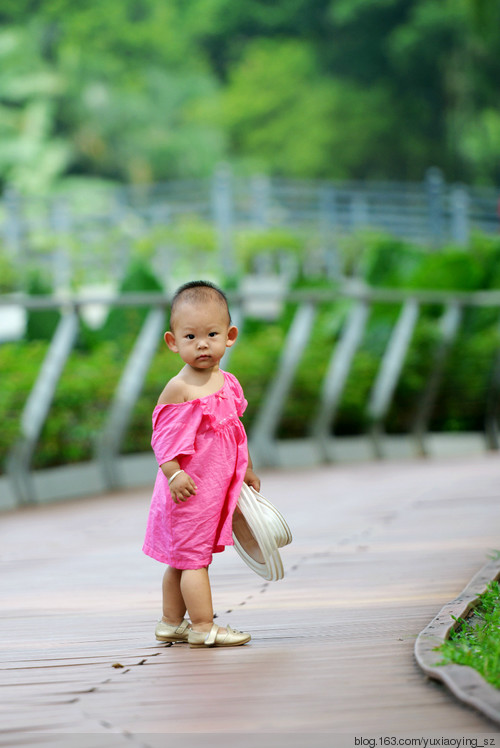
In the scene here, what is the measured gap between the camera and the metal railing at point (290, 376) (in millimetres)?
7566

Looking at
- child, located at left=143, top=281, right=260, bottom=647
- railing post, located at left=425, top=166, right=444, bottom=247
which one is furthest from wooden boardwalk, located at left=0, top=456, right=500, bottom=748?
railing post, located at left=425, top=166, right=444, bottom=247

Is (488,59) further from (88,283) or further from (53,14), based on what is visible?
(88,283)

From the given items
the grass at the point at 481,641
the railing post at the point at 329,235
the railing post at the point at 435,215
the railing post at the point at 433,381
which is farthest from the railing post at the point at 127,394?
the railing post at the point at 435,215

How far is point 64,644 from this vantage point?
3.44 meters

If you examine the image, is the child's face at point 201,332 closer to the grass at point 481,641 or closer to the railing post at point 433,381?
the grass at point 481,641

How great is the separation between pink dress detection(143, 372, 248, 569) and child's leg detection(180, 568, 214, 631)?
0.09 ft

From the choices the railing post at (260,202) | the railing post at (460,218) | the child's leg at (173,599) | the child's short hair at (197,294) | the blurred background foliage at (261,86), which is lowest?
the child's leg at (173,599)

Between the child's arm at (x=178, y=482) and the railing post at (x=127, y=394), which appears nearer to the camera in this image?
the child's arm at (x=178, y=482)

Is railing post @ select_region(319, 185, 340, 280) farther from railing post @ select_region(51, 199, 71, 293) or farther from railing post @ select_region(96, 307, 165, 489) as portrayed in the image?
railing post @ select_region(96, 307, 165, 489)

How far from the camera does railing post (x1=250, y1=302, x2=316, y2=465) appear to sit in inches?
375

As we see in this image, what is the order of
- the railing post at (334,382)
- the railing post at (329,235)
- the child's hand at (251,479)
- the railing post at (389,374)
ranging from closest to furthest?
1. the child's hand at (251,479)
2. the railing post at (334,382)
3. the railing post at (389,374)
4. the railing post at (329,235)

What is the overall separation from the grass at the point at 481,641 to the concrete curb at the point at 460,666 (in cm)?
2

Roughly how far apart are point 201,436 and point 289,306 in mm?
→ 8683

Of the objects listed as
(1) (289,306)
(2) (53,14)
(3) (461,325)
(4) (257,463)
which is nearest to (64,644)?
(4) (257,463)
